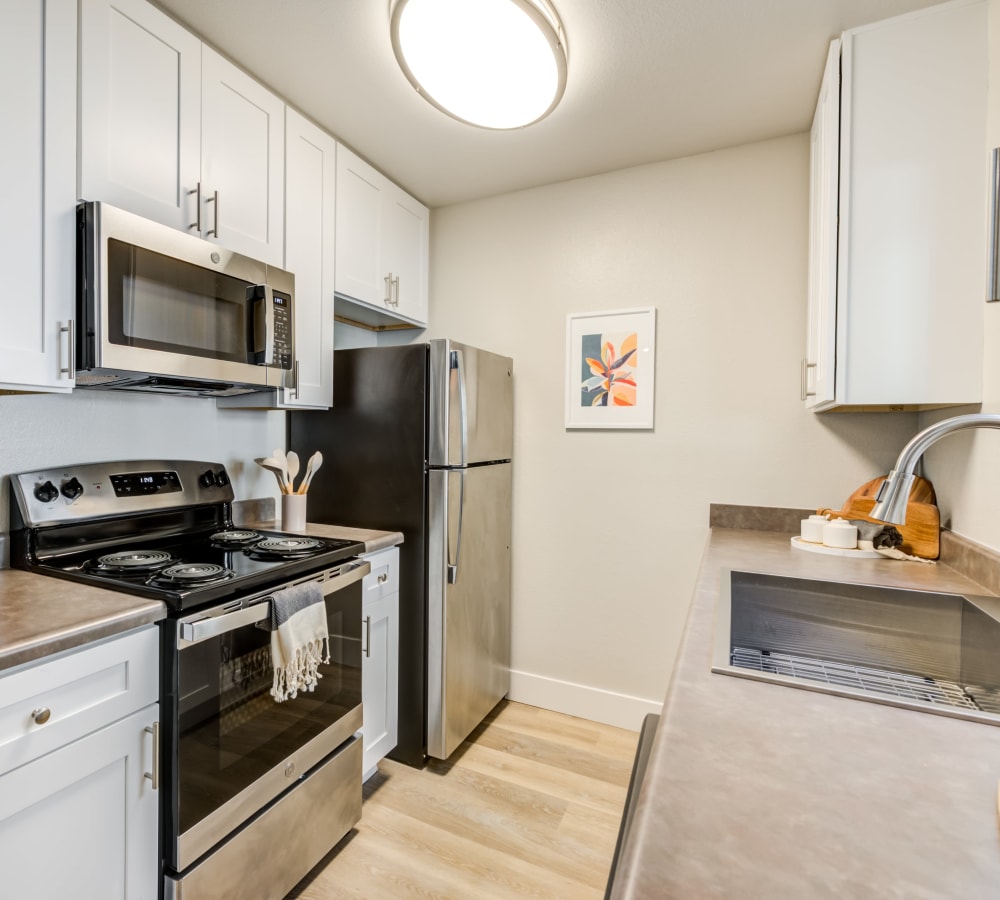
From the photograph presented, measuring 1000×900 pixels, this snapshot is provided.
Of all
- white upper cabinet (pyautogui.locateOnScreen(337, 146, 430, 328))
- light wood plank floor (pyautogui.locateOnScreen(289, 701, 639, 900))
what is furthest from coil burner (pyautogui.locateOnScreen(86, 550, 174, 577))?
white upper cabinet (pyautogui.locateOnScreen(337, 146, 430, 328))

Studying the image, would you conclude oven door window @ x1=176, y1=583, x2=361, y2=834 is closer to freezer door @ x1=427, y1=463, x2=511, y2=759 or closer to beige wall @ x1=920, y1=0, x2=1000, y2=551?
freezer door @ x1=427, y1=463, x2=511, y2=759

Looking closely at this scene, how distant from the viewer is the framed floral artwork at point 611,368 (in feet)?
Answer: 7.85

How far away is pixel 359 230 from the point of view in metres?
2.29

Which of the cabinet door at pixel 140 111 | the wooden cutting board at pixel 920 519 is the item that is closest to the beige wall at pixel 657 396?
the wooden cutting board at pixel 920 519

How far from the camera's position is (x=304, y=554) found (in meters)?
1.63

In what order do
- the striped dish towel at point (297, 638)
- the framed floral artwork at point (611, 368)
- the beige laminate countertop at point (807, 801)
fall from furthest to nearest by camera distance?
the framed floral artwork at point (611, 368)
the striped dish towel at point (297, 638)
the beige laminate countertop at point (807, 801)

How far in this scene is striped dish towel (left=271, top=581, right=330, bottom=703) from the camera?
141 centimetres

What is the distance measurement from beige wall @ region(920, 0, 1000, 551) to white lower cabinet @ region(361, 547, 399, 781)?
177 cm

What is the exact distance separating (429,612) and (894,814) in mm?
1718

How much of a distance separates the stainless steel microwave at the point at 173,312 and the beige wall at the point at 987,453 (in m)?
1.99

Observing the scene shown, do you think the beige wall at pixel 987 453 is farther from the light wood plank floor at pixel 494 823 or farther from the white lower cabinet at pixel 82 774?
the white lower cabinet at pixel 82 774

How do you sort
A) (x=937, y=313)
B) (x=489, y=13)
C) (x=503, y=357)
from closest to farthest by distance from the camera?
1. (x=489, y=13)
2. (x=937, y=313)
3. (x=503, y=357)

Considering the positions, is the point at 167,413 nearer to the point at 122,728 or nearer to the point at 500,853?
the point at 122,728

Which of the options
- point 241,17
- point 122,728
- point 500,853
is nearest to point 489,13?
point 241,17
